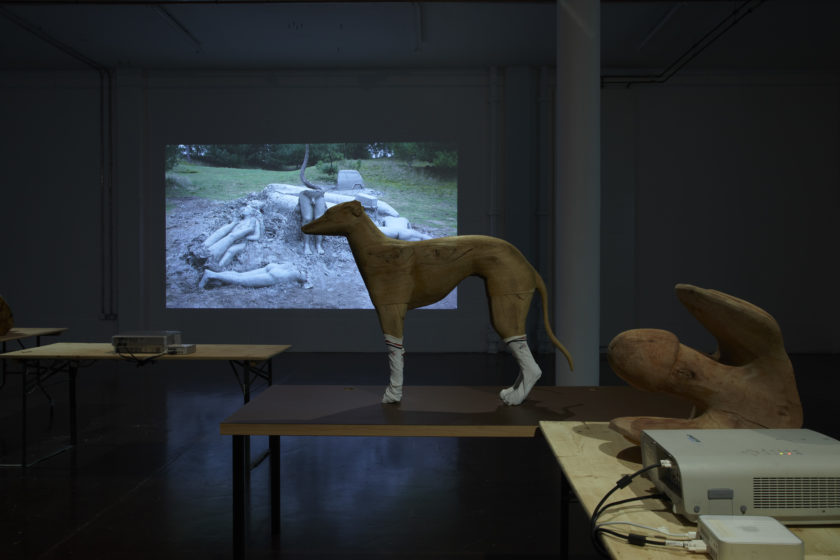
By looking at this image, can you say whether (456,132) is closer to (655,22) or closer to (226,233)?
(655,22)

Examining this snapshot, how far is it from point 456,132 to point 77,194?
4.93 meters

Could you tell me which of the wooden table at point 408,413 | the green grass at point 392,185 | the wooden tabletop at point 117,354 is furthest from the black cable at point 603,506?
the green grass at point 392,185

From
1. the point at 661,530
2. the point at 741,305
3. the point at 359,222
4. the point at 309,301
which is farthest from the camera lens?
the point at 309,301

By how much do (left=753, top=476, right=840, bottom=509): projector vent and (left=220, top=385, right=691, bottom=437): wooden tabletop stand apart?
0.92 meters

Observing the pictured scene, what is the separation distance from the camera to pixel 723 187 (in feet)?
24.9

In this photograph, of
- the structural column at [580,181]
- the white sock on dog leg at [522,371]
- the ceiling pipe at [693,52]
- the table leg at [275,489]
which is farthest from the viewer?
the ceiling pipe at [693,52]

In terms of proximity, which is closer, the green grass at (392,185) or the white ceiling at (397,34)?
the white ceiling at (397,34)

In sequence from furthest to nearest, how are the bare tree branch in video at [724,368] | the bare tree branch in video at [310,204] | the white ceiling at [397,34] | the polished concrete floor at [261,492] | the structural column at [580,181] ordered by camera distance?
1. the bare tree branch in video at [310,204]
2. the white ceiling at [397,34]
3. the structural column at [580,181]
4. the polished concrete floor at [261,492]
5. the bare tree branch in video at [724,368]

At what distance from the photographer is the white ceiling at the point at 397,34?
5.85 m

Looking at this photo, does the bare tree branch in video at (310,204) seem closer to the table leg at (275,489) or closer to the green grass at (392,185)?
the green grass at (392,185)

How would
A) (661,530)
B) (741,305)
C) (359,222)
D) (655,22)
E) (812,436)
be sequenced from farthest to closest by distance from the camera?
1. (655,22)
2. (359,222)
3. (741,305)
4. (812,436)
5. (661,530)

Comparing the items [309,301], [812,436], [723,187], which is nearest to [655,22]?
[723,187]

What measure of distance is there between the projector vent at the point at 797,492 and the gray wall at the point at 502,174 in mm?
6516

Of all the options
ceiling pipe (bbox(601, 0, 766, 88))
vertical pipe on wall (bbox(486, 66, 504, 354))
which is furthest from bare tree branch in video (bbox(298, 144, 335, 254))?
ceiling pipe (bbox(601, 0, 766, 88))
